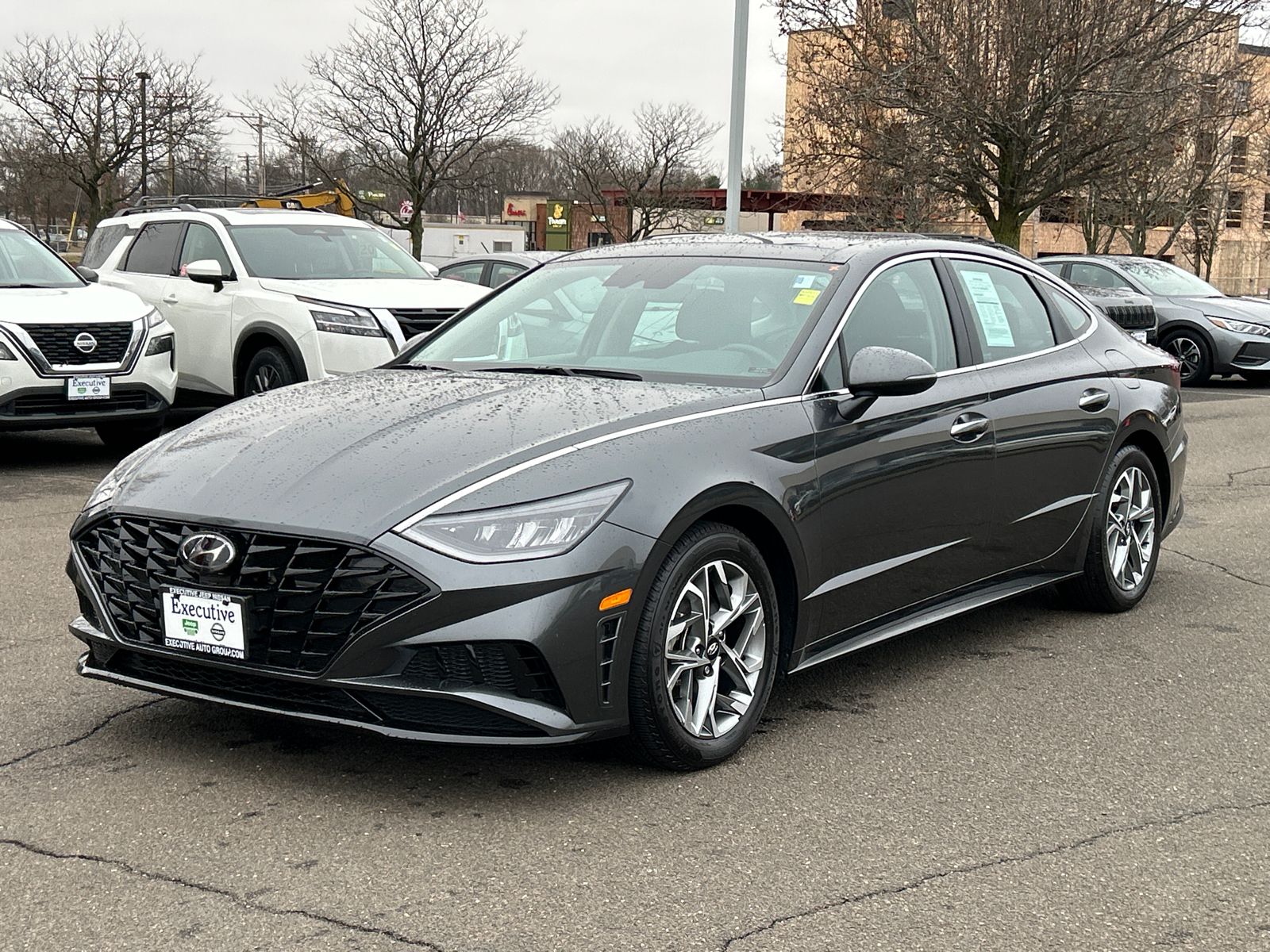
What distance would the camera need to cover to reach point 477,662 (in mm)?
3646

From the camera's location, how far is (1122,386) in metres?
6.12

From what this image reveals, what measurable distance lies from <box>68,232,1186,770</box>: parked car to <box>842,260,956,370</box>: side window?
0.05 ft

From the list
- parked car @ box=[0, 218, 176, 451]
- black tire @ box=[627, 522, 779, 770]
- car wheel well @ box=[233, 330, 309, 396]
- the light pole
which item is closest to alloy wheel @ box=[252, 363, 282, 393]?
car wheel well @ box=[233, 330, 309, 396]

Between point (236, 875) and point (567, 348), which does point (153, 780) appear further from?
point (567, 348)

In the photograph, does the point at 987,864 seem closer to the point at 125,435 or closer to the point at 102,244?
the point at 125,435

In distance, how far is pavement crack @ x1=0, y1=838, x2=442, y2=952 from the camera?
3057 millimetres

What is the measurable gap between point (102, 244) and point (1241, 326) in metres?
13.3

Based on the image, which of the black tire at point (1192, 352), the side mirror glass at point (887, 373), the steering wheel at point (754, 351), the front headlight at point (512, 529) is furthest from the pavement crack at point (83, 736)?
the black tire at point (1192, 352)

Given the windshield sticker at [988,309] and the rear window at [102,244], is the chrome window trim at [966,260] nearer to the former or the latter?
the windshield sticker at [988,309]

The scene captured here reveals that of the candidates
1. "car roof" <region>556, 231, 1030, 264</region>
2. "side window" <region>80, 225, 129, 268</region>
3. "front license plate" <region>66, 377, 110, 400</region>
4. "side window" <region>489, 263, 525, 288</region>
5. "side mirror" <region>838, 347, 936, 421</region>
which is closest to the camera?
"side mirror" <region>838, 347, 936, 421</region>

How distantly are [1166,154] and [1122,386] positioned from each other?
19383 millimetres

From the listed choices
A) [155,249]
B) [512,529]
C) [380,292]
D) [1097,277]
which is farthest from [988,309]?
[1097,277]

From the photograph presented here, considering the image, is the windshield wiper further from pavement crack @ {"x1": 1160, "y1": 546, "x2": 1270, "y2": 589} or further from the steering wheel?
pavement crack @ {"x1": 1160, "y1": 546, "x2": 1270, "y2": 589}

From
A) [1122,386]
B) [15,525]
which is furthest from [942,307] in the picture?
[15,525]
